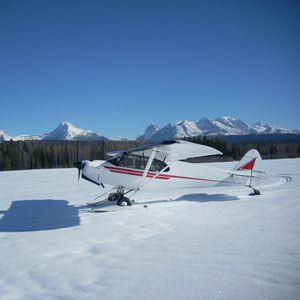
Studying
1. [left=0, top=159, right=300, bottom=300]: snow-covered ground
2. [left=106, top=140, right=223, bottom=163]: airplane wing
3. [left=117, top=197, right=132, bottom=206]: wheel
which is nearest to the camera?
[left=0, top=159, right=300, bottom=300]: snow-covered ground

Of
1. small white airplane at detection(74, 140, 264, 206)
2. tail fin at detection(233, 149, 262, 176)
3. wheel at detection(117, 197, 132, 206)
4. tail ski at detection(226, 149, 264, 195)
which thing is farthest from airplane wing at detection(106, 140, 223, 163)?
tail fin at detection(233, 149, 262, 176)

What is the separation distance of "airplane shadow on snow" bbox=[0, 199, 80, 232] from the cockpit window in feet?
6.96

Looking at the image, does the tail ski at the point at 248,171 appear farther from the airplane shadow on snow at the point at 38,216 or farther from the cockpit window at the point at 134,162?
the airplane shadow on snow at the point at 38,216

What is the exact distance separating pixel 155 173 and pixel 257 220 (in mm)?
4438

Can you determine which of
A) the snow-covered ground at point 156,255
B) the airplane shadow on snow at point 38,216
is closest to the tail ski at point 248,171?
the snow-covered ground at point 156,255

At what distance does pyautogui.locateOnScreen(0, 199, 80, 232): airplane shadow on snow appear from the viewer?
738 centimetres

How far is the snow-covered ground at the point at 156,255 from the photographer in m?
3.50

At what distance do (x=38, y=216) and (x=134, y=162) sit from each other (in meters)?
3.55

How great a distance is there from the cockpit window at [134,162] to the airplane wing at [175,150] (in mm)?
151

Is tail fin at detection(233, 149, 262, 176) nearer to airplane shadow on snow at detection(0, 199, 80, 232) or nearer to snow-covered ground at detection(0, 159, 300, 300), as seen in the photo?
snow-covered ground at detection(0, 159, 300, 300)

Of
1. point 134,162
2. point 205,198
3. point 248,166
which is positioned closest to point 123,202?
point 134,162

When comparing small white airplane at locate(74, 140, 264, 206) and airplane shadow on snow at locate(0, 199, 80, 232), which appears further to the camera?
small white airplane at locate(74, 140, 264, 206)

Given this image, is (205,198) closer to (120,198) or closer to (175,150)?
(175,150)

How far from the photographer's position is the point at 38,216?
8781 millimetres
